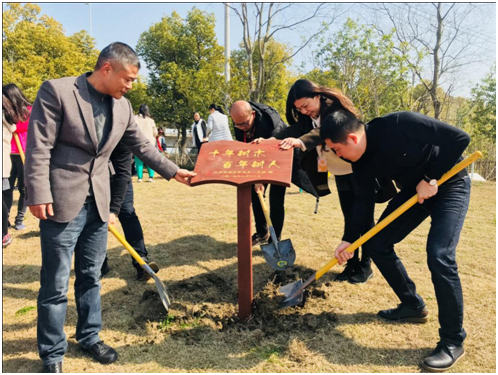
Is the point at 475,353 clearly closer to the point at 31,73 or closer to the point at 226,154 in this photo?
the point at 226,154

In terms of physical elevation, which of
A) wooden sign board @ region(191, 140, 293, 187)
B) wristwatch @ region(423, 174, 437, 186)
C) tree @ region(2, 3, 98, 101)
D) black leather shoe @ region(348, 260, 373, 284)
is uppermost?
tree @ region(2, 3, 98, 101)

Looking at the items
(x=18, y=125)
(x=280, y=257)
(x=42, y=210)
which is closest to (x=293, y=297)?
(x=280, y=257)

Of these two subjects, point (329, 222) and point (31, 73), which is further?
point (31, 73)

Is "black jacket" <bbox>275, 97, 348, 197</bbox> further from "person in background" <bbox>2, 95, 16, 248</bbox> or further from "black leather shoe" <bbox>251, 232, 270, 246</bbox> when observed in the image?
"person in background" <bbox>2, 95, 16, 248</bbox>

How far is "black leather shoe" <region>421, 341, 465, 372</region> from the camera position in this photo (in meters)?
2.38

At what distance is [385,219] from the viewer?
2729mm

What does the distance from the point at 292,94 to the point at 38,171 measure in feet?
7.37

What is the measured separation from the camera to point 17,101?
4.50 meters

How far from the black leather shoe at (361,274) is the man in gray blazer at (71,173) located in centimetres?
249

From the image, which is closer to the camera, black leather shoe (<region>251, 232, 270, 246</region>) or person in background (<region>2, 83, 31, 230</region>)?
person in background (<region>2, 83, 31, 230</region>)

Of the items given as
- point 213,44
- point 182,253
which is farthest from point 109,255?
point 213,44

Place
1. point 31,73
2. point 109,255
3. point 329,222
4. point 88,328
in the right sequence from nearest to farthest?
point 88,328 → point 109,255 → point 329,222 → point 31,73

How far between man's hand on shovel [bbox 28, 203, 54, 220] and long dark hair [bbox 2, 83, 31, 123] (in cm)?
315

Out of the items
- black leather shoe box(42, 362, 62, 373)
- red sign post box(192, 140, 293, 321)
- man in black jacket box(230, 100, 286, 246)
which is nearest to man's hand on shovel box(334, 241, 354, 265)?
red sign post box(192, 140, 293, 321)
